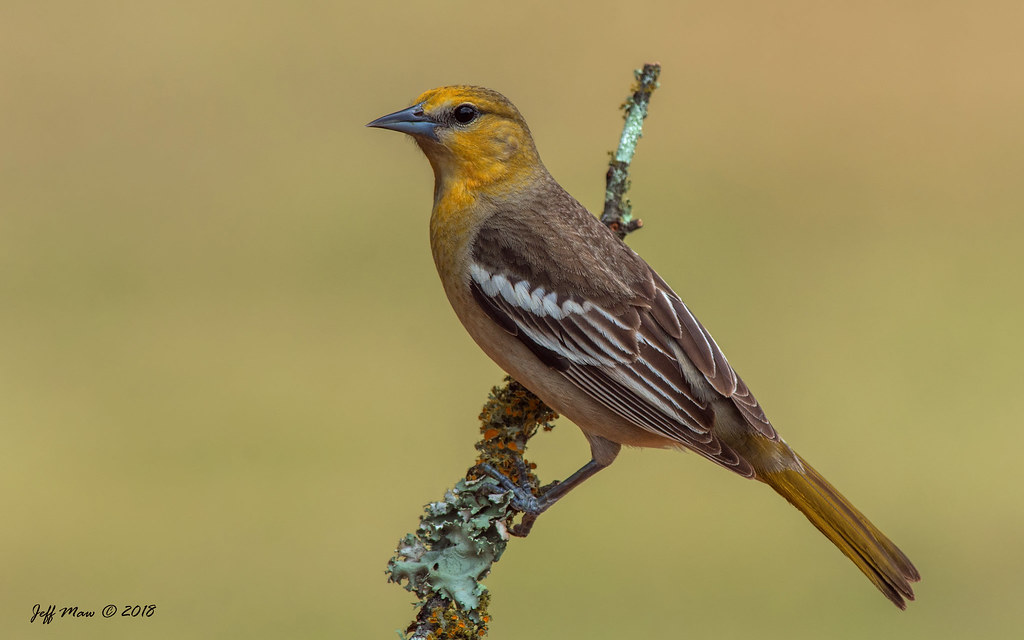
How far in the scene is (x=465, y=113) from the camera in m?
3.41

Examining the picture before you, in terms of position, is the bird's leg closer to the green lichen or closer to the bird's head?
the green lichen

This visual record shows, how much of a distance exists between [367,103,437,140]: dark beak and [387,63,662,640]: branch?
965 mm

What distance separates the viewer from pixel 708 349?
134 inches

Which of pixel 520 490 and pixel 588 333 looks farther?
pixel 588 333

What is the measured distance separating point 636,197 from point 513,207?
20.2 feet

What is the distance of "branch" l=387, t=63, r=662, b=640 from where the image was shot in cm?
263

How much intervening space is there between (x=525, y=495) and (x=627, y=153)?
1513 millimetres

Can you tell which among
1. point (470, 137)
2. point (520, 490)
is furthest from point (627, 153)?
point (520, 490)

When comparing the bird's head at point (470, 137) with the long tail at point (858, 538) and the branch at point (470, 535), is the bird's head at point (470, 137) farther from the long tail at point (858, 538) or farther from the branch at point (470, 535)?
the long tail at point (858, 538)

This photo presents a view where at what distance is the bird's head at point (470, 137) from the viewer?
334 centimetres

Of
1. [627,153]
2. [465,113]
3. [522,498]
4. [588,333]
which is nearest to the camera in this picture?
[522,498]

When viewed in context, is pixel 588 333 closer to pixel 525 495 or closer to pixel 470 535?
pixel 525 495

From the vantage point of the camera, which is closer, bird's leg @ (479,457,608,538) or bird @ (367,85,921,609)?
bird's leg @ (479,457,608,538)

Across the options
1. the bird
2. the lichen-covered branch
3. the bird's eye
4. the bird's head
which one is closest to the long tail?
the bird
